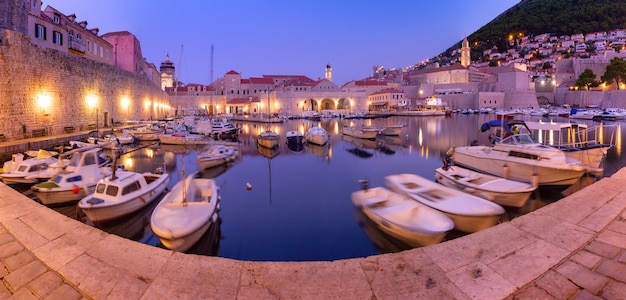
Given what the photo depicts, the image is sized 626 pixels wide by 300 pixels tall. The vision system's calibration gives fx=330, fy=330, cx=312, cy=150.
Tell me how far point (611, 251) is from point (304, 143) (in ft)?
61.2

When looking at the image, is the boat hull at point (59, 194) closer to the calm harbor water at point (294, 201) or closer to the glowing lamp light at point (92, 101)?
the calm harbor water at point (294, 201)

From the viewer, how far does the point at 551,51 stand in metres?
87.9

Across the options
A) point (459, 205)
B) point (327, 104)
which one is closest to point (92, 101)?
point (459, 205)

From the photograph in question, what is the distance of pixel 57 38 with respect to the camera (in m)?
21.5

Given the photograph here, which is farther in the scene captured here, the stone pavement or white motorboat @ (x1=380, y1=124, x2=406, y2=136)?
white motorboat @ (x1=380, y1=124, x2=406, y2=136)

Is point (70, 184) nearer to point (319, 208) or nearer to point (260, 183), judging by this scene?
point (260, 183)

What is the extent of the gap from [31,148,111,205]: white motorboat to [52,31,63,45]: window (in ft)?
57.7

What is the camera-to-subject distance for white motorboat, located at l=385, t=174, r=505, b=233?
575cm

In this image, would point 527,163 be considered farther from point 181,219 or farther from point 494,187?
point 181,219

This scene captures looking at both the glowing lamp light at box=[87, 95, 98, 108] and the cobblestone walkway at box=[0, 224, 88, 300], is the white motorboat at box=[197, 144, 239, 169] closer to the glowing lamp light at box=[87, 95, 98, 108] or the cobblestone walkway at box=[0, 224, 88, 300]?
the cobblestone walkway at box=[0, 224, 88, 300]

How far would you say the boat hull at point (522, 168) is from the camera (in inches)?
331

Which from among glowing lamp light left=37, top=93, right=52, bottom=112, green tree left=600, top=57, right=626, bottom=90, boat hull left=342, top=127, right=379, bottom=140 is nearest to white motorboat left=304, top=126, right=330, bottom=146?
boat hull left=342, top=127, right=379, bottom=140

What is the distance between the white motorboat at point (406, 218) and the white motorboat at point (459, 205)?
22 centimetres

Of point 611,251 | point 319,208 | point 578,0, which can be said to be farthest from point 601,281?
point 578,0
